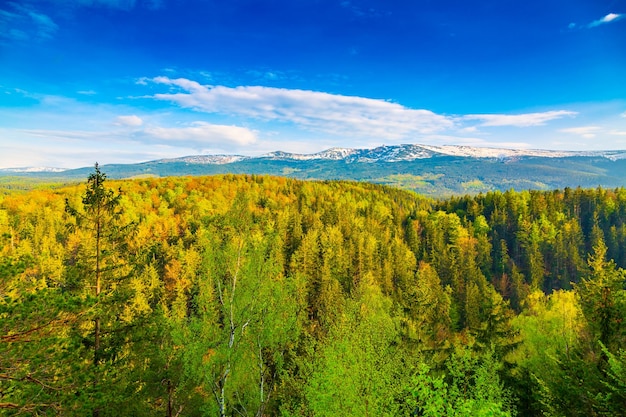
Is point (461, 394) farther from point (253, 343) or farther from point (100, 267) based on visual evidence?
point (100, 267)

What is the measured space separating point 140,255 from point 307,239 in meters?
53.0

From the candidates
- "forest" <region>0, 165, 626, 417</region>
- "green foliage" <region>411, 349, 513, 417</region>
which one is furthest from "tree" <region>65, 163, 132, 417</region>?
"green foliage" <region>411, 349, 513, 417</region>

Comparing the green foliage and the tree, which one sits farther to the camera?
the tree

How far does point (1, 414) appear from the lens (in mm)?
10641

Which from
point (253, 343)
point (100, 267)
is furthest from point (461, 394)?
point (100, 267)

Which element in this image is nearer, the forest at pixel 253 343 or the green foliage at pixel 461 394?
the green foliage at pixel 461 394

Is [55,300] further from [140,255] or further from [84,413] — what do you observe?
[140,255]

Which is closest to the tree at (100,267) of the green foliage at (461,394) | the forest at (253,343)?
the forest at (253,343)

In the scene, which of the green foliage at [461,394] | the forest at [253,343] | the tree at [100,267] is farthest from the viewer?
the tree at [100,267]

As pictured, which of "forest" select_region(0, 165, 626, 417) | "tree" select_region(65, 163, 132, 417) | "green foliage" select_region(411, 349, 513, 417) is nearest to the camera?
"green foliage" select_region(411, 349, 513, 417)

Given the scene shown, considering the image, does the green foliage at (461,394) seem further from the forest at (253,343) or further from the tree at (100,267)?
the tree at (100,267)

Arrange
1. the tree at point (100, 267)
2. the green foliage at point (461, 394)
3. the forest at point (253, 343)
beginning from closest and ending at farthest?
the green foliage at point (461, 394), the forest at point (253, 343), the tree at point (100, 267)

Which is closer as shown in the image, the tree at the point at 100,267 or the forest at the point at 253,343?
the forest at the point at 253,343

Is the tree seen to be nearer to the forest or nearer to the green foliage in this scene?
the forest
